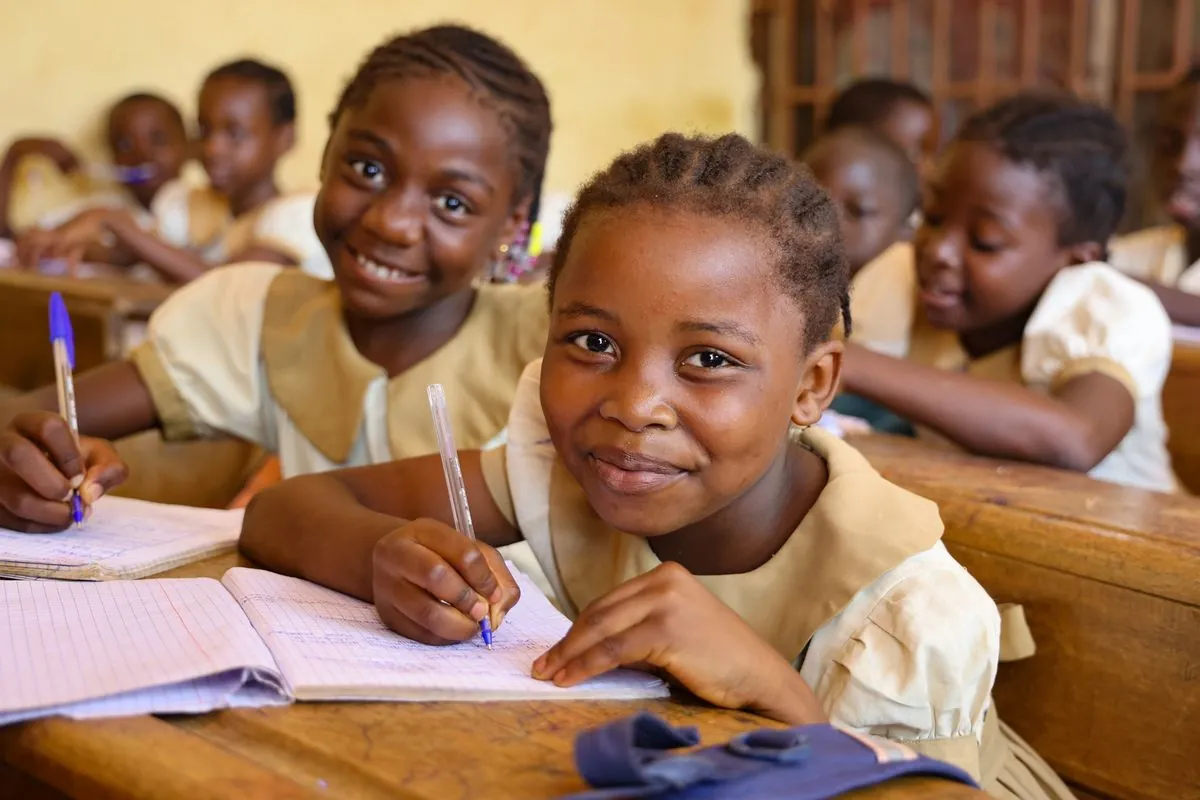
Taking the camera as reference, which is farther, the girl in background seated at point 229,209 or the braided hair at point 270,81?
the braided hair at point 270,81

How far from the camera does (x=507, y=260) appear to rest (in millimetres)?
1856

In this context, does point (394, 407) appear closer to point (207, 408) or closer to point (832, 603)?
point (207, 408)

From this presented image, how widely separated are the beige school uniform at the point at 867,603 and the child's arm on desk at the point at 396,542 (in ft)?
0.32

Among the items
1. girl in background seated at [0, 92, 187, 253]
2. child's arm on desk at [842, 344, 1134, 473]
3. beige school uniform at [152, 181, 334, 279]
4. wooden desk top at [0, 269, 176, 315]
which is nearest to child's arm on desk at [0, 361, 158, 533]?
child's arm on desk at [842, 344, 1134, 473]

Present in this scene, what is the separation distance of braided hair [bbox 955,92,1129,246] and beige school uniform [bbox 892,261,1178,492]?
12 cm

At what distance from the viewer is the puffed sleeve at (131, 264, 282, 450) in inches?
65.3

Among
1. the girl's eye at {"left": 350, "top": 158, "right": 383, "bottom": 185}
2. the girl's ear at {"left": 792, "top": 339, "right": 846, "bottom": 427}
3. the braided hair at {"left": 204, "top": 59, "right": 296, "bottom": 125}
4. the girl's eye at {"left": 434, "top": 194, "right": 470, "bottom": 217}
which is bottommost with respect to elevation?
the girl's ear at {"left": 792, "top": 339, "right": 846, "bottom": 427}

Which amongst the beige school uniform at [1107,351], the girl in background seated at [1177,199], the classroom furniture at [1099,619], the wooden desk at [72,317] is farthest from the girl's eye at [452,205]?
the girl in background seated at [1177,199]

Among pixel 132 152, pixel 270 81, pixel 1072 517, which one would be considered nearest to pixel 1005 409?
pixel 1072 517

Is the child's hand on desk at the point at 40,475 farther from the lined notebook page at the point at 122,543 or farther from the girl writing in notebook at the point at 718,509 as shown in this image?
the girl writing in notebook at the point at 718,509

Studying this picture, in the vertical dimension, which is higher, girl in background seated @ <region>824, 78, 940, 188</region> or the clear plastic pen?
girl in background seated @ <region>824, 78, 940, 188</region>

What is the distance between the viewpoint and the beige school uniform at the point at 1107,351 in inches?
69.9

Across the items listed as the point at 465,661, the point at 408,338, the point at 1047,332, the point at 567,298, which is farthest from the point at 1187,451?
the point at 465,661

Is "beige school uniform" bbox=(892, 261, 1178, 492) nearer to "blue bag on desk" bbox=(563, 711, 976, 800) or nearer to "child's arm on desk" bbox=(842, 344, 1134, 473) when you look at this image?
"child's arm on desk" bbox=(842, 344, 1134, 473)
